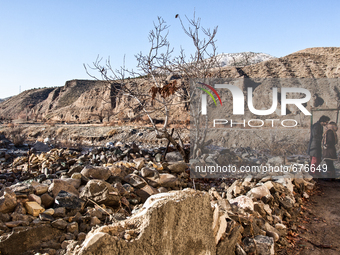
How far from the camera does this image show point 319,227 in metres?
3.82

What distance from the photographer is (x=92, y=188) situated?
3461 millimetres

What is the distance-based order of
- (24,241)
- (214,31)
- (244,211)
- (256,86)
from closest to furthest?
(24,241) < (244,211) < (214,31) < (256,86)

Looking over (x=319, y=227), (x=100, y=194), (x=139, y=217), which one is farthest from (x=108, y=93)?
(x=139, y=217)

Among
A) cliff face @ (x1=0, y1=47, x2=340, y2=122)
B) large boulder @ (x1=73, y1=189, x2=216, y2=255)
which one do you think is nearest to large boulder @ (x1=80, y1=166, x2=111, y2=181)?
cliff face @ (x1=0, y1=47, x2=340, y2=122)

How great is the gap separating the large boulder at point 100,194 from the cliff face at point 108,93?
274 cm

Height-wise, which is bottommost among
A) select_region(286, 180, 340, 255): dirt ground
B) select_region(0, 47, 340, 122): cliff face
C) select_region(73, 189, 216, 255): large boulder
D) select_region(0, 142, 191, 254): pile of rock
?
select_region(286, 180, 340, 255): dirt ground

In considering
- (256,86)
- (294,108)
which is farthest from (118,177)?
(256,86)

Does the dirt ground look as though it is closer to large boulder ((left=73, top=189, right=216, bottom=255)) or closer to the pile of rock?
large boulder ((left=73, top=189, right=216, bottom=255))

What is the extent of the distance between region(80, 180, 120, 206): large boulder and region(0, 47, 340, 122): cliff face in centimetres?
274

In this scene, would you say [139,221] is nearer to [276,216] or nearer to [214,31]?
[276,216]

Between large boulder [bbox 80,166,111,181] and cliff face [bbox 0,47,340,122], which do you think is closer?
large boulder [bbox 80,166,111,181]

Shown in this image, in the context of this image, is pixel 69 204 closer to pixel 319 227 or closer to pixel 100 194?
pixel 100 194

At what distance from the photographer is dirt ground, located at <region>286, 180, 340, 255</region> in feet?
10.6

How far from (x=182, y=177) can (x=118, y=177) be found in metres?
2.06
